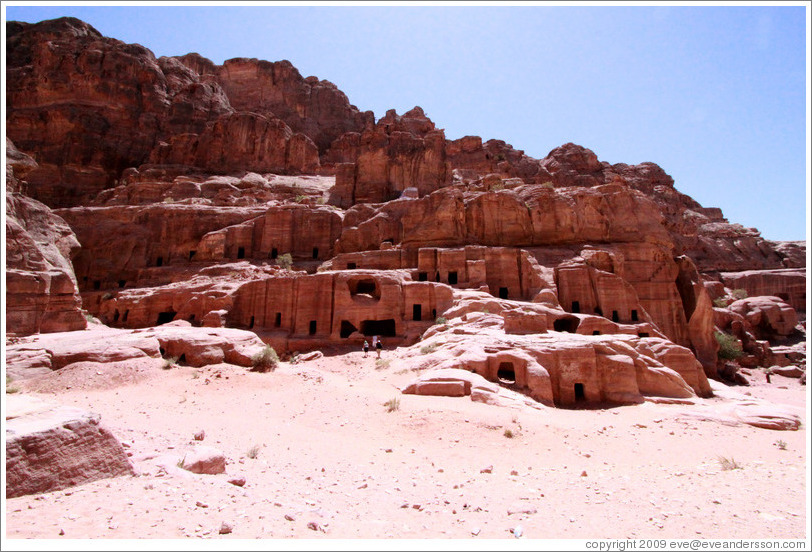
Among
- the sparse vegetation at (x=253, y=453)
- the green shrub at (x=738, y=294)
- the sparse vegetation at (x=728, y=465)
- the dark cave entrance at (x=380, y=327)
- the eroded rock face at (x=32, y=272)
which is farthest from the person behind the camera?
the green shrub at (x=738, y=294)

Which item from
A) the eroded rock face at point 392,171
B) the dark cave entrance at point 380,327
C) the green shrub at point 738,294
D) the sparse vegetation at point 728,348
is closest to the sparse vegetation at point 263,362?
the dark cave entrance at point 380,327

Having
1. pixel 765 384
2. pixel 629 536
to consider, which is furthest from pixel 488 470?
pixel 765 384

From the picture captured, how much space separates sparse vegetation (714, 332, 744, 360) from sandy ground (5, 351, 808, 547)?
1172 inches

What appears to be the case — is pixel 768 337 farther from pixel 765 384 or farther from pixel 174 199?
pixel 174 199

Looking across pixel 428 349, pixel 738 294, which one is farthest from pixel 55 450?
pixel 738 294

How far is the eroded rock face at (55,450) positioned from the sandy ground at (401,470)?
0.21 meters

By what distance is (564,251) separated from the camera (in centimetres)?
3794

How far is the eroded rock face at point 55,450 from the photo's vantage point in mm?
5730

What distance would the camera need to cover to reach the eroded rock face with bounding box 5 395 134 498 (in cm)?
573

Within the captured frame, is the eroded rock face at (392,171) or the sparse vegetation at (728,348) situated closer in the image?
the sparse vegetation at (728,348)

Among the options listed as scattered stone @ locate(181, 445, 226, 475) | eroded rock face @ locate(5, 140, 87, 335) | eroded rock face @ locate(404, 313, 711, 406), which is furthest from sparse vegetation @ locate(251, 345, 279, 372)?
scattered stone @ locate(181, 445, 226, 475)

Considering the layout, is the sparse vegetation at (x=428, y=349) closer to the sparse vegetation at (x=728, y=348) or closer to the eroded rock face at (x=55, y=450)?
the eroded rock face at (x=55, y=450)

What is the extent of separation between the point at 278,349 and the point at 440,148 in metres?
43.2

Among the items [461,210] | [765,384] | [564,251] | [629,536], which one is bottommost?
[765,384]
